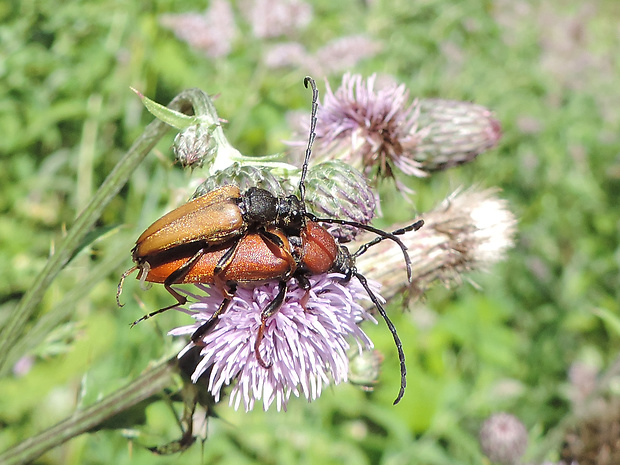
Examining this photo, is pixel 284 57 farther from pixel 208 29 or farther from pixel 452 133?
pixel 452 133

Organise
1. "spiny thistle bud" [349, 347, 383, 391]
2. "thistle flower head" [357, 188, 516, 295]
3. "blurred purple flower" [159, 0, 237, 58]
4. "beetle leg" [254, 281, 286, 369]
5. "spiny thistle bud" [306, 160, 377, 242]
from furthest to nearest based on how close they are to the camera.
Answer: "blurred purple flower" [159, 0, 237, 58] < "spiny thistle bud" [349, 347, 383, 391] < "thistle flower head" [357, 188, 516, 295] < "spiny thistle bud" [306, 160, 377, 242] < "beetle leg" [254, 281, 286, 369]

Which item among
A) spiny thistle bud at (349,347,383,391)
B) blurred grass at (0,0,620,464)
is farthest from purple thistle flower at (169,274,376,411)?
spiny thistle bud at (349,347,383,391)

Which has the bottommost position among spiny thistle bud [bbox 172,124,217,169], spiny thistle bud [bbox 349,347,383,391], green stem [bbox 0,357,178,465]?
spiny thistle bud [bbox 349,347,383,391]

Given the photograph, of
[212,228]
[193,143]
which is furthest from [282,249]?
[193,143]

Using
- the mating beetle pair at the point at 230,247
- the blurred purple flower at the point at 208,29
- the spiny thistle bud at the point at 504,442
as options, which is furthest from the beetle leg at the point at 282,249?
the blurred purple flower at the point at 208,29

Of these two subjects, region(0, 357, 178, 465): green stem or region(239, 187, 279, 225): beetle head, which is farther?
region(0, 357, 178, 465): green stem

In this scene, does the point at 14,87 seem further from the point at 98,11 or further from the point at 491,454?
the point at 491,454

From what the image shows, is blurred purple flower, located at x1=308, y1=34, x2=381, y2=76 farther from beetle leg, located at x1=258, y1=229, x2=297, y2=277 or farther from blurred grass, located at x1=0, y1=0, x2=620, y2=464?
beetle leg, located at x1=258, y1=229, x2=297, y2=277
